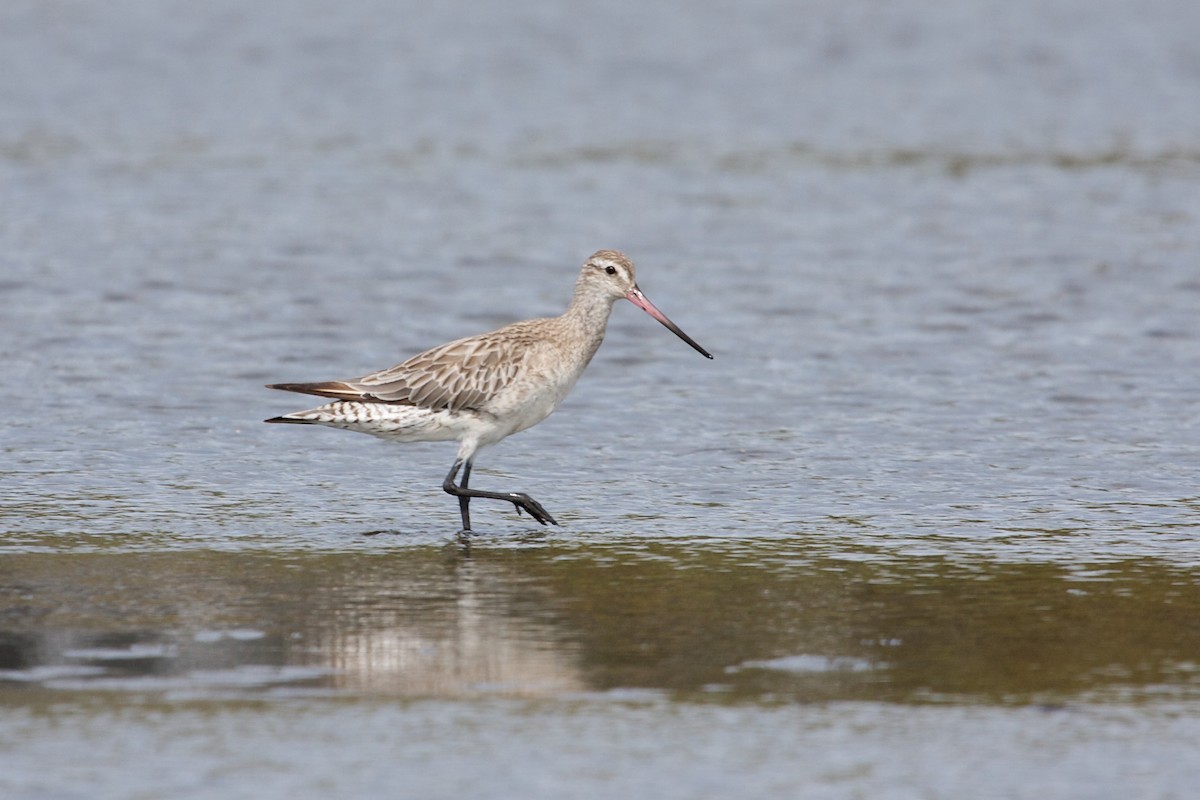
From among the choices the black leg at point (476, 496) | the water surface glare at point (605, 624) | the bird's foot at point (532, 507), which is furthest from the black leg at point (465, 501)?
the water surface glare at point (605, 624)

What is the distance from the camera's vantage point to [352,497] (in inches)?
349

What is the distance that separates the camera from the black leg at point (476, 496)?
8344mm

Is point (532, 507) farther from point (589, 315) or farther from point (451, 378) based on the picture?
point (589, 315)

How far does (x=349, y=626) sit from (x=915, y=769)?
86.0 inches

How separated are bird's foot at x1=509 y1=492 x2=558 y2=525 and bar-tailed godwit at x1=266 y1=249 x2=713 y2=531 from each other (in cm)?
9

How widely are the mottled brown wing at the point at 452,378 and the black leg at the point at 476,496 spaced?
30 cm

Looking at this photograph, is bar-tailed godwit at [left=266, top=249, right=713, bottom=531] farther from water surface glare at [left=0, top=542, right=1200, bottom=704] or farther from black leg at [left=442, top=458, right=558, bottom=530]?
water surface glare at [left=0, top=542, right=1200, bottom=704]

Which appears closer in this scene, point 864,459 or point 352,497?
point 352,497

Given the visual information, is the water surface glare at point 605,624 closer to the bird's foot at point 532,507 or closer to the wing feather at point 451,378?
the bird's foot at point 532,507

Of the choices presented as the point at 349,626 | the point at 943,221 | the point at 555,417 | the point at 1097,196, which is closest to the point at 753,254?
the point at 943,221

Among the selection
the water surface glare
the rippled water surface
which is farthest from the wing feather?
the water surface glare

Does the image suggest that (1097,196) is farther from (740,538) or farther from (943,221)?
(740,538)

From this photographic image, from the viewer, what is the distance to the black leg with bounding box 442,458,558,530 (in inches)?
328

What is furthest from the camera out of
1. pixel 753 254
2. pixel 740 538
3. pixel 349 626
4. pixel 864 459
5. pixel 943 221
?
pixel 943 221
